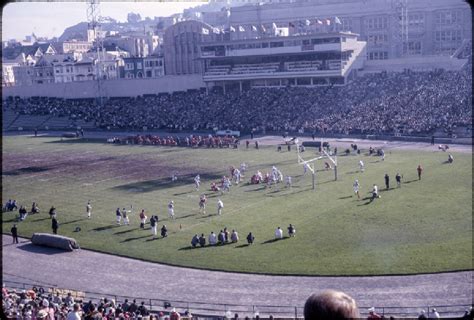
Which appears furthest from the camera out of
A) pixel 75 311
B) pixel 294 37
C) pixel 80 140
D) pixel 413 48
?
pixel 413 48

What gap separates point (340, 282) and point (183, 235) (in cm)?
1128

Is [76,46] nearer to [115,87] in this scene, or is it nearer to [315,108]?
[115,87]

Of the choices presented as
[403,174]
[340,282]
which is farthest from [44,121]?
[340,282]

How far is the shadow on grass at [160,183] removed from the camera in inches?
1786

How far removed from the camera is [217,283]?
2486 centimetres

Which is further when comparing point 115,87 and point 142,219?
point 115,87

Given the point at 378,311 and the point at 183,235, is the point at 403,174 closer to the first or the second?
the point at 183,235

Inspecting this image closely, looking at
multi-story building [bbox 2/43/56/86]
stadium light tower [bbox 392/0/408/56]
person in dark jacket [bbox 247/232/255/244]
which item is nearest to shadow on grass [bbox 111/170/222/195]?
person in dark jacket [bbox 247/232/255/244]

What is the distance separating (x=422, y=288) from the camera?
22469 millimetres

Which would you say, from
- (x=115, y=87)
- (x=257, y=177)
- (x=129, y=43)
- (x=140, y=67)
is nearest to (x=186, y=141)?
(x=257, y=177)

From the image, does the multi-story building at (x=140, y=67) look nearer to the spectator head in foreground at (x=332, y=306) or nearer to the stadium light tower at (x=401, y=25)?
the stadium light tower at (x=401, y=25)

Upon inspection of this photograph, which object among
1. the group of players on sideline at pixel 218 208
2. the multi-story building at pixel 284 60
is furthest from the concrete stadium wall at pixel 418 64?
the group of players on sideline at pixel 218 208

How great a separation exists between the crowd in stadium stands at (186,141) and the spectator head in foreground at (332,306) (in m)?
60.7

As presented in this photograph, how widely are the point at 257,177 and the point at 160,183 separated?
771 cm
